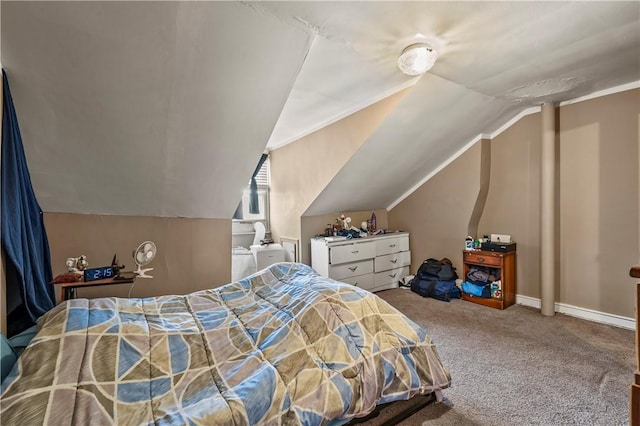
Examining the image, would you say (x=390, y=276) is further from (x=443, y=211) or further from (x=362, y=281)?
(x=443, y=211)

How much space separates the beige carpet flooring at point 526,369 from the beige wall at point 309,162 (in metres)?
1.87

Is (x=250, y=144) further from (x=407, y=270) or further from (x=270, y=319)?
(x=407, y=270)

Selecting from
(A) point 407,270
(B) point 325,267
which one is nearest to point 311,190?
(B) point 325,267

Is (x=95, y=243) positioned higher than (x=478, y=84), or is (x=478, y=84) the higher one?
(x=478, y=84)

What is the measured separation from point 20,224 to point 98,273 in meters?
0.55

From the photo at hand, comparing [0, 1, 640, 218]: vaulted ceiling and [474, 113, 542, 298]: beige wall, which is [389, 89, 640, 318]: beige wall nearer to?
[474, 113, 542, 298]: beige wall

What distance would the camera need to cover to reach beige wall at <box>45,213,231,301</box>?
99.6 inches

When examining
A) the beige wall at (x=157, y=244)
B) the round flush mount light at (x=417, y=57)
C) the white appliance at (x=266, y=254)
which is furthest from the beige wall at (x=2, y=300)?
the round flush mount light at (x=417, y=57)

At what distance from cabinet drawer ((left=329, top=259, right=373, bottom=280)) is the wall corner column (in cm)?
194

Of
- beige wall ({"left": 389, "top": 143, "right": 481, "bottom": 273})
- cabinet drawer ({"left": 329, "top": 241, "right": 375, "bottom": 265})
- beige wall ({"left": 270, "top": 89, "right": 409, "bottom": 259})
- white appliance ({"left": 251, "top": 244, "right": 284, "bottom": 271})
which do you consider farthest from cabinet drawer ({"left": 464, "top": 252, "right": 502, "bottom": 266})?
white appliance ({"left": 251, "top": 244, "right": 284, "bottom": 271})

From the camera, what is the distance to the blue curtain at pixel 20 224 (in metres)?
1.73

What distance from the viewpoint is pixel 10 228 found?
178 cm

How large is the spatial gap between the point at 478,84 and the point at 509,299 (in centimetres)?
244

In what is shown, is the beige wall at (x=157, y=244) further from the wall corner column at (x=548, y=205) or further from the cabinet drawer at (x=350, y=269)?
the wall corner column at (x=548, y=205)
